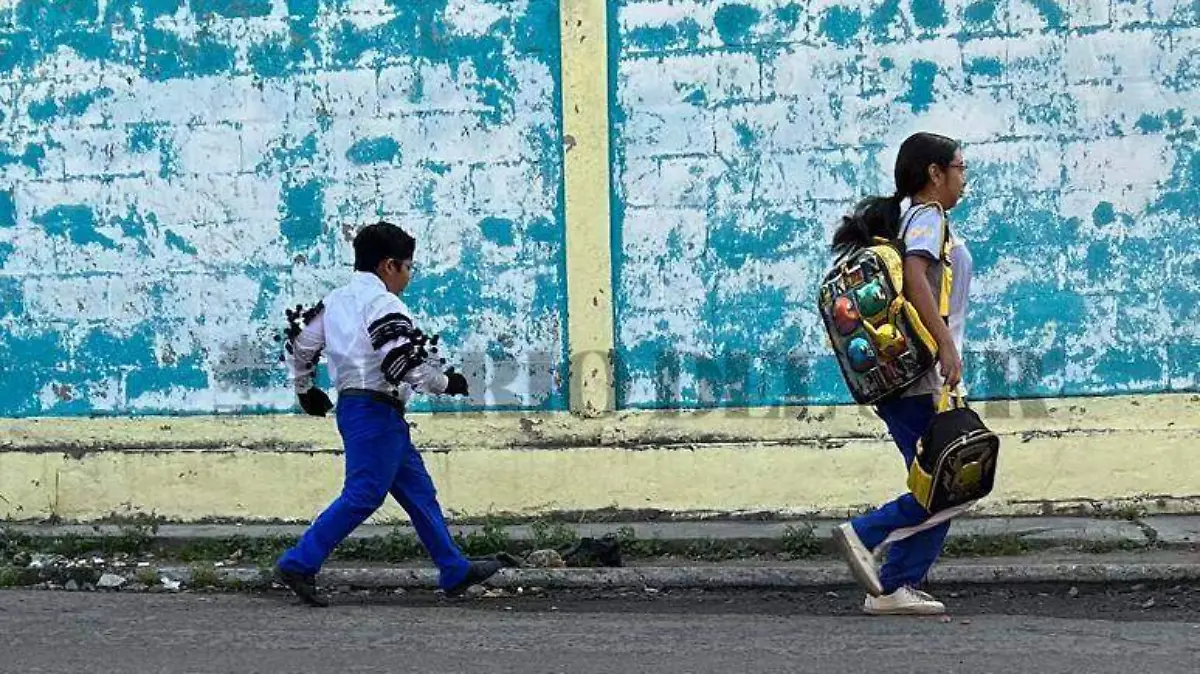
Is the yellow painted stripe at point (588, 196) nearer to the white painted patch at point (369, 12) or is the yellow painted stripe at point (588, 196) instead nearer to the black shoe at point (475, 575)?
the white painted patch at point (369, 12)

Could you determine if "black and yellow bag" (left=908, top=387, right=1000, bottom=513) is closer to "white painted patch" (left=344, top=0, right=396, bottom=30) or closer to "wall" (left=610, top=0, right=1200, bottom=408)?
"wall" (left=610, top=0, right=1200, bottom=408)

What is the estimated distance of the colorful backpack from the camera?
536cm

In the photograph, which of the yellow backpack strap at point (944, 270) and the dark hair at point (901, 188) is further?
the dark hair at point (901, 188)

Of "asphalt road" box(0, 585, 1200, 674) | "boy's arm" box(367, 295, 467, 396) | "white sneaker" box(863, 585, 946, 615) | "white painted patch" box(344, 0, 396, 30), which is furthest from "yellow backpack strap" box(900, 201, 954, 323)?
"white painted patch" box(344, 0, 396, 30)

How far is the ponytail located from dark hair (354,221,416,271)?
67.9 inches

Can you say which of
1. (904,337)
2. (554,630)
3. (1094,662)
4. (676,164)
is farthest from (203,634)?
(676,164)

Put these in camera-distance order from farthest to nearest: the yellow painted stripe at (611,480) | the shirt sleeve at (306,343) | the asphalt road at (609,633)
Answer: the yellow painted stripe at (611,480) < the shirt sleeve at (306,343) < the asphalt road at (609,633)

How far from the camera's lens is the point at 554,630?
566 centimetres

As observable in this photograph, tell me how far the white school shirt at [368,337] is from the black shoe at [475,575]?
2.45 feet

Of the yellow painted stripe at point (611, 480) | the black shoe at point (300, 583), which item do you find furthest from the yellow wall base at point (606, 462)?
the black shoe at point (300, 583)

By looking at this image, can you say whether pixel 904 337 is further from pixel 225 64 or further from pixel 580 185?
pixel 225 64

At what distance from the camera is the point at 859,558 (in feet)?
18.4

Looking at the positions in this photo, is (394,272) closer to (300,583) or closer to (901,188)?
(300,583)

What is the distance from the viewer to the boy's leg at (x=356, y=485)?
598 cm
